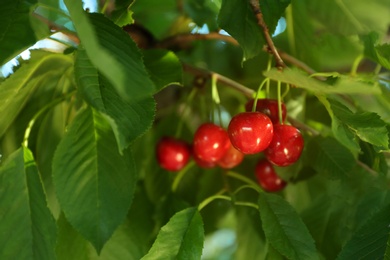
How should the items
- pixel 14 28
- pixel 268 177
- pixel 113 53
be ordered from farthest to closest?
pixel 268 177, pixel 14 28, pixel 113 53

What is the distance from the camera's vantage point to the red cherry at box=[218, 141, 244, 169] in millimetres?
834

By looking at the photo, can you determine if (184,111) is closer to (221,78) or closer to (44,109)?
(221,78)

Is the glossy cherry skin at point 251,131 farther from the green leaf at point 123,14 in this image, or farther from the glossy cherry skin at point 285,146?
the green leaf at point 123,14

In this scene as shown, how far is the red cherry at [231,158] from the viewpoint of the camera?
834 millimetres

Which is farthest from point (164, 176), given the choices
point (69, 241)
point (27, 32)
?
point (27, 32)

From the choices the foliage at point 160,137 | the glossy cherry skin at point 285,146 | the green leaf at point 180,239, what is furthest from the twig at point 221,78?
the green leaf at point 180,239

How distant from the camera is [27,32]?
2.02 ft

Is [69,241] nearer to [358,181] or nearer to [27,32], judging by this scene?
[27,32]

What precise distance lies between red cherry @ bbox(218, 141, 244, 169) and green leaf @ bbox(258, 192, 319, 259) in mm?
162

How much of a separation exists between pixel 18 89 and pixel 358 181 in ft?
1.32

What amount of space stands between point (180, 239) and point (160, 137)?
37cm

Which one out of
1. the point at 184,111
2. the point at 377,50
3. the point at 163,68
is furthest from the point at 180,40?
the point at 377,50

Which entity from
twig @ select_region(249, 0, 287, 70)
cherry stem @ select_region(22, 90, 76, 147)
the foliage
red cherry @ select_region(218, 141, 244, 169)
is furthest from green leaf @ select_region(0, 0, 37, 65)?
red cherry @ select_region(218, 141, 244, 169)

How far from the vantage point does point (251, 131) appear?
0.66m
